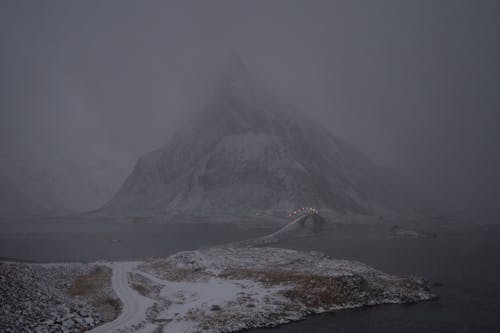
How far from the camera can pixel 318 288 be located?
46438 millimetres

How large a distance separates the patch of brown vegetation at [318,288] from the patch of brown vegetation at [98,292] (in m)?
18.8

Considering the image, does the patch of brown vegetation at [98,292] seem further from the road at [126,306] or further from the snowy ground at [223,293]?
the road at [126,306]

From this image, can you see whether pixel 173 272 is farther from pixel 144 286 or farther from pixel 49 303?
pixel 49 303

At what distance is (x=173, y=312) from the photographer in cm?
3906

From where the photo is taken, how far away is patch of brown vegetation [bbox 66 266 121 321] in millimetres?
38562

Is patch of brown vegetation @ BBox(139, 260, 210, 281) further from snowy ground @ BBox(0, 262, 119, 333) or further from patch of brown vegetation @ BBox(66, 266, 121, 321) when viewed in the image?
snowy ground @ BBox(0, 262, 119, 333)

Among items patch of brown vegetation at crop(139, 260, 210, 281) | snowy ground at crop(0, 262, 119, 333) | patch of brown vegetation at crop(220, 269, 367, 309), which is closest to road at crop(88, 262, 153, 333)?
snowy ground at crop(0, 262, 119, 333)

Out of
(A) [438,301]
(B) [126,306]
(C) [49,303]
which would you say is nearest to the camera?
(C) [49,303]

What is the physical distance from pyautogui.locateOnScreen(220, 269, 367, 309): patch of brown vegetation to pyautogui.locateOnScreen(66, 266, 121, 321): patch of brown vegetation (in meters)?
18.8

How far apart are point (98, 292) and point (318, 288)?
26.1 metres

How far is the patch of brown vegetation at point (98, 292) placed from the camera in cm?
3856

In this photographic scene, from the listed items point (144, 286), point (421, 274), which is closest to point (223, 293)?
point (144, 286)

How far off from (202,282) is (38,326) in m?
26.5

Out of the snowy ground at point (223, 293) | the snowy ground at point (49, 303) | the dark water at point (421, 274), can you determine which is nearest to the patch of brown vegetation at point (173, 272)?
the snowy ground at point (223, 293)
